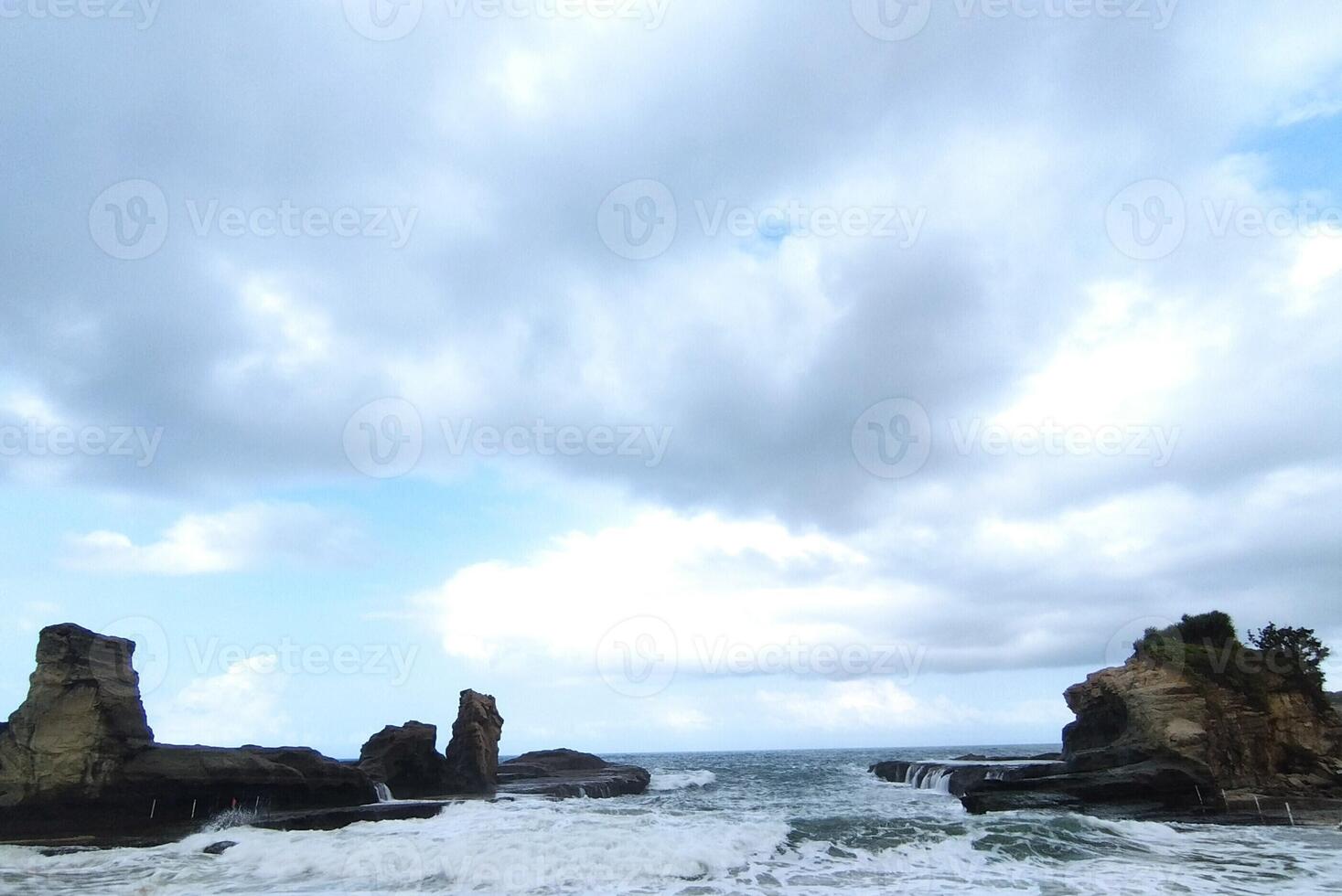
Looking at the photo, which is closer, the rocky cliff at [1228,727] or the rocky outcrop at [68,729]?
the rocky outcrop at [68,729]

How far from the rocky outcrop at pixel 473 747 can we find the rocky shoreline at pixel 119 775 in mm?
9779

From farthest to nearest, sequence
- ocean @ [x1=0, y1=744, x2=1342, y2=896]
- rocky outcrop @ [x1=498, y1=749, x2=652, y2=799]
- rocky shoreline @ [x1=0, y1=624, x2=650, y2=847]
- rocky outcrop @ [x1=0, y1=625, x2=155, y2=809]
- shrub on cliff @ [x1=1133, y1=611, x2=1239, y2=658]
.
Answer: rocky outcrop @ [x1=498, y1=749, x2=652, y2=799], shrub on cliff @ [x1=1133, y1=611, x2=1239, y2=658], rocky outcrop @ [x1=0, y1=625, x2=155, y2=809], rocky shoreline @ [x1=0, y1=624, x2=650, y2=847], ocean @ [x1=0, y1=744, x2=1342, y2=896]

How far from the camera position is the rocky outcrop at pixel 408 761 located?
42.2 metres

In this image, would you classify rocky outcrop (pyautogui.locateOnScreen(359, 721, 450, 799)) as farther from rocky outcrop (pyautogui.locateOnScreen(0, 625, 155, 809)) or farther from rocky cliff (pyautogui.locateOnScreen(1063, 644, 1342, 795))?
rocky cliff (pyautogui.locateOnScreen(1063, 644, 1342, 795))

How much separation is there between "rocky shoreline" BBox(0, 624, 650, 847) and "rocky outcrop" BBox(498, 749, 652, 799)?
32.7ft

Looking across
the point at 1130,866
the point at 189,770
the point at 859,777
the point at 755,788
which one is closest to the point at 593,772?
the point at 755,788

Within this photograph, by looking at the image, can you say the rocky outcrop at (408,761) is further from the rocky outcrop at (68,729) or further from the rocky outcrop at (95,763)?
the rocky outcrop at (68,729)

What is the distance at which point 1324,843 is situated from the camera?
70.8ft

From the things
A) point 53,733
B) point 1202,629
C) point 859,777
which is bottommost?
point 859,777

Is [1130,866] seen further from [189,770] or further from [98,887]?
[189,770]

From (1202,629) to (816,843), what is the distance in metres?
29.8

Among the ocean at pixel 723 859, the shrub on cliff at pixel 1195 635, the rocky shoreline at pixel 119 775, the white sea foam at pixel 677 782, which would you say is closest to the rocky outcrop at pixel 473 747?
the rocky shoreline at pixel 119 775

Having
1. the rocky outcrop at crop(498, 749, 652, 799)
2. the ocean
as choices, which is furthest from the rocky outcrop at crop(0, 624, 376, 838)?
the rocky outcrop at crop(498, 749, 652, 799)

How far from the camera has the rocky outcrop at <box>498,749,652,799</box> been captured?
142ft
